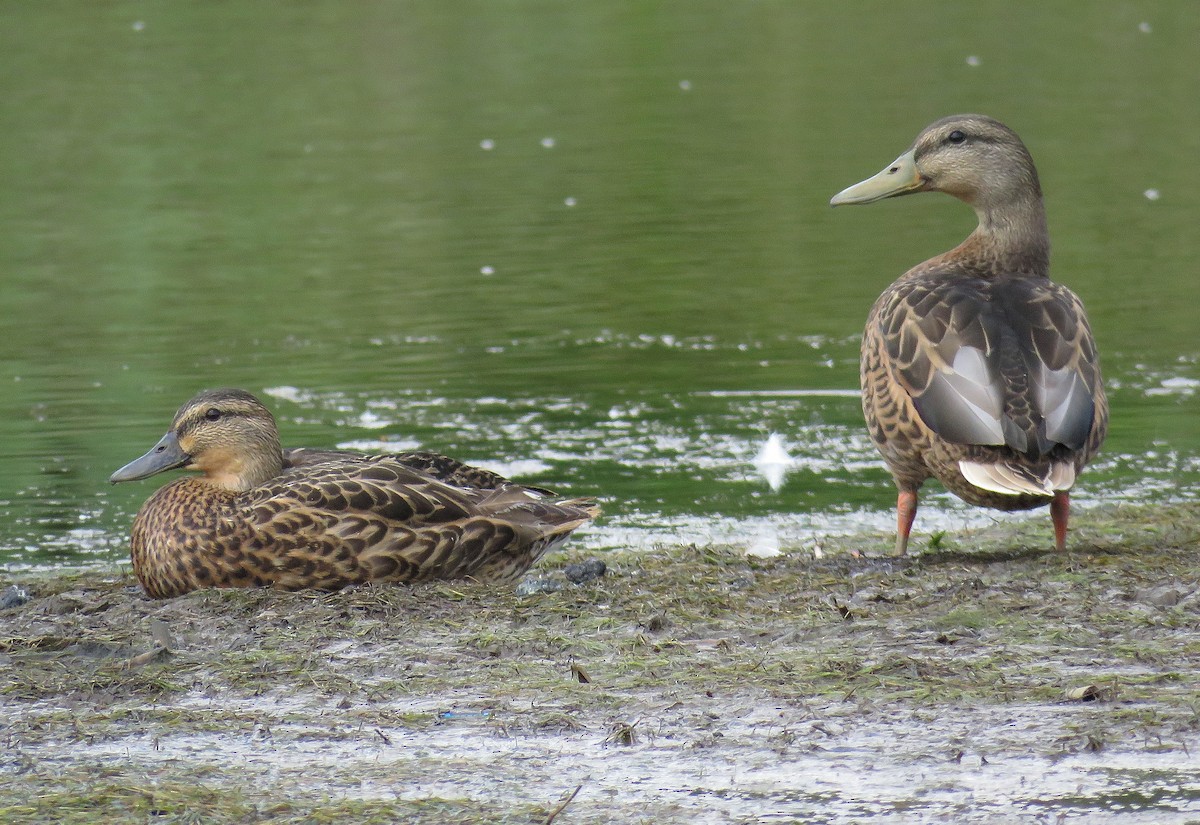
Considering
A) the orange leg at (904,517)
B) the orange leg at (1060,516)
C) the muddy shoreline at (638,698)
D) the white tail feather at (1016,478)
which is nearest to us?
the muddy shoreline at (638,698)

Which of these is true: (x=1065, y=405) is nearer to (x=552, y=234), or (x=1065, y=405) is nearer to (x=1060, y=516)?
(x=1060, y=516)

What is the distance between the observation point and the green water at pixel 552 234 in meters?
9.12

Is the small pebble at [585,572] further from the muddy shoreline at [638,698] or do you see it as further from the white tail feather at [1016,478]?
the white tail feather at [1016,478]

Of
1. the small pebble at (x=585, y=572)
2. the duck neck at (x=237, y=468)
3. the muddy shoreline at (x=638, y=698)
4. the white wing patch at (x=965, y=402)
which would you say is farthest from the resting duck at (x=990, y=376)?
the duck neck at (x=237, y=468)

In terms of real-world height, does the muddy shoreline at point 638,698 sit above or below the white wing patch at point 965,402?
below

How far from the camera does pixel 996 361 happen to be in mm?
6324

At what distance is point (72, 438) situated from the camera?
9.55 metres

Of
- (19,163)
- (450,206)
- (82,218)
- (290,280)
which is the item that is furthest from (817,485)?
(19,163)

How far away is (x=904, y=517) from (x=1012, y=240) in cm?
125

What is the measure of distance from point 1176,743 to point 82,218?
47.4 ft

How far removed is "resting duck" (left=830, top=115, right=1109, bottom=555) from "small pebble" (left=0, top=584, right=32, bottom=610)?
2923 mm

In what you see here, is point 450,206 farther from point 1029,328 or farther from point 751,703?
point 751,703

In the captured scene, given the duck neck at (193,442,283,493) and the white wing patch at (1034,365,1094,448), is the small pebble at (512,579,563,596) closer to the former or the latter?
the duck neck at (193,442,283,493)

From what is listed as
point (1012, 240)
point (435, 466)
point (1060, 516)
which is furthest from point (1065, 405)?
point (435, 466)
